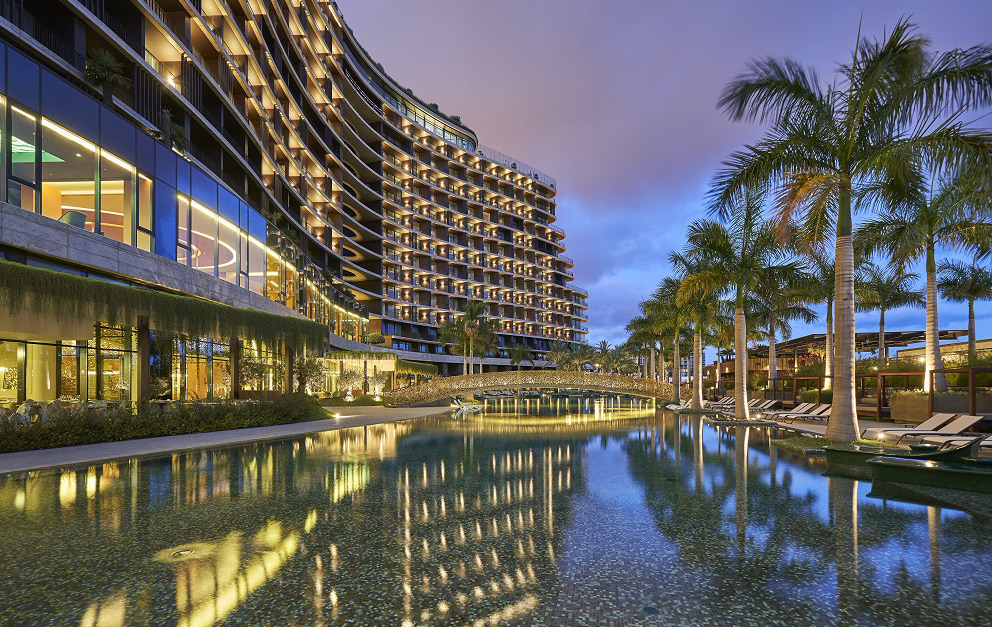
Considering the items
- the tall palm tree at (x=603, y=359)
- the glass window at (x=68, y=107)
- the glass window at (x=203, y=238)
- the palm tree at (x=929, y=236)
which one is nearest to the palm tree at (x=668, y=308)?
the palm tree at (x=929, y=236)

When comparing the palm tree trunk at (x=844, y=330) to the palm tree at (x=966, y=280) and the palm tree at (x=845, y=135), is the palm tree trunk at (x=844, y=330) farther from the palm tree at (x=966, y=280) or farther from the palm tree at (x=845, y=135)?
the palm tree at (x=966, y=280)

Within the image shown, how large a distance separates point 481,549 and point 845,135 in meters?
13.5

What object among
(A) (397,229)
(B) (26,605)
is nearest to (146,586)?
(B) (26,605)

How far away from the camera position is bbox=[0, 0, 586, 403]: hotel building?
664 inches

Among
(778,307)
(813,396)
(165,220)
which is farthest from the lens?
(813,396)

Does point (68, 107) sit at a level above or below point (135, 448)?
above

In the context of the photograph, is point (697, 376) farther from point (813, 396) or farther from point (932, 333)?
point (932, 333)

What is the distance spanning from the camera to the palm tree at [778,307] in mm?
23547

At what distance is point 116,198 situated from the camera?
19172 mm

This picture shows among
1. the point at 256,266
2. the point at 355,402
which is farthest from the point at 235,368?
the point at 355,402

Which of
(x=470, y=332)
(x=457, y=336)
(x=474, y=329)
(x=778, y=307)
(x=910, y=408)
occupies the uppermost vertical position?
(x=778, y=307)

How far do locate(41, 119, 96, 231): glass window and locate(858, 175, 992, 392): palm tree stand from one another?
82.6 ft

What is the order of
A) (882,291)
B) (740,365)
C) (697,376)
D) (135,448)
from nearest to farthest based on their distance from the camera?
(135,448) → (740,365) → (697,376) → (882,291)

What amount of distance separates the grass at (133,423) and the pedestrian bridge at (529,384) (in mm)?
16366
